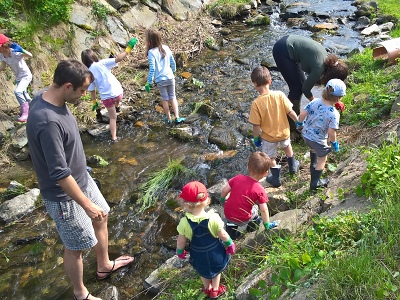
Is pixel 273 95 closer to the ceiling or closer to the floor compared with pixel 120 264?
closer to the ceiling

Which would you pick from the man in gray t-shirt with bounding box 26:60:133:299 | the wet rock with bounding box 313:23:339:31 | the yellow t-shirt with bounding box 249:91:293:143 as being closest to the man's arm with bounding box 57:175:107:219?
the man in gray t-shirt with bounding box 26:60:133:299

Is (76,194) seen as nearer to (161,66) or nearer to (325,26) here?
(161,66)

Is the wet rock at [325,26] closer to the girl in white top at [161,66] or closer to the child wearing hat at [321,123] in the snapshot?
the girl in white top at [161,66]

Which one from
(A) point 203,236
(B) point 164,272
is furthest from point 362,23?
(A) point 203,236

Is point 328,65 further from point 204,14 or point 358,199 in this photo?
point 204,14

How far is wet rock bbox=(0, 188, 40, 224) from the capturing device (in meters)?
5.10

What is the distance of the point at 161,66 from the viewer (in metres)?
6.83

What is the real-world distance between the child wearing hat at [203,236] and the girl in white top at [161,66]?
4116 millimetres

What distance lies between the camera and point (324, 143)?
4.45m

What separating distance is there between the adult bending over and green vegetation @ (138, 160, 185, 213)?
2.17 m

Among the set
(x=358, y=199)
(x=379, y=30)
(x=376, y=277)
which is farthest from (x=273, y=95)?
(x=379, y=30)

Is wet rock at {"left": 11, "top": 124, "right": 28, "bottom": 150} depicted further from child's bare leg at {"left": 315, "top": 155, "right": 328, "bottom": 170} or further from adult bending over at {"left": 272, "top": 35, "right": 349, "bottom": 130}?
child's bare leg at {"left": 315, "top": 155, "right": 328, "bottom": 170}

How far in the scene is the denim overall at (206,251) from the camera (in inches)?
125

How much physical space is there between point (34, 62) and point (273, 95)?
5.73m
